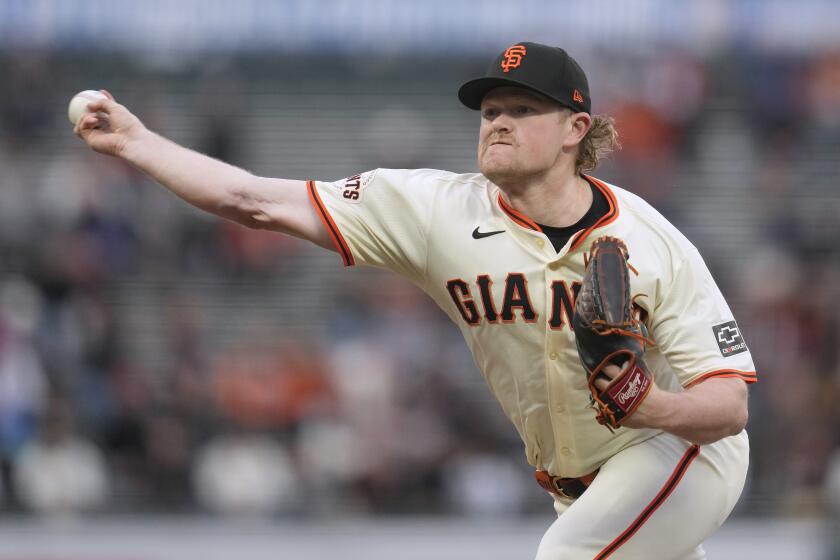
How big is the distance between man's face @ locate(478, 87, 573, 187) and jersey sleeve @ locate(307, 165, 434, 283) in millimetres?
298

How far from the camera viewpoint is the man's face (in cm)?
498

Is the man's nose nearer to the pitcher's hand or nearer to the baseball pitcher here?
the baseball pitcher

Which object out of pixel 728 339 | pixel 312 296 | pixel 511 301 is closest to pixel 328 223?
pixel 511 301

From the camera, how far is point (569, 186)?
204 inches

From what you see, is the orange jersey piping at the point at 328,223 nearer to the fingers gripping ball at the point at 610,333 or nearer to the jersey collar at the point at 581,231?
the jersey collar at the point at 581,231

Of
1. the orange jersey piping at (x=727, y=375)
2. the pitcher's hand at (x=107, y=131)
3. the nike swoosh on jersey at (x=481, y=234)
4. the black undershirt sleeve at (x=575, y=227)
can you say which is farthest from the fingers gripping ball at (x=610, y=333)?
the pitcher's hand at (x=107, y=131)

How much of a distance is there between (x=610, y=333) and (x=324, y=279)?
1068cm

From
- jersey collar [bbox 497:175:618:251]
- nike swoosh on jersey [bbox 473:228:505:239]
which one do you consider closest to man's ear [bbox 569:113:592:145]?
jersey collar [bbox 497:175:618:251]

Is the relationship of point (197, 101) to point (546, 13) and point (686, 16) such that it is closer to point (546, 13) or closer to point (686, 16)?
point (546, 13)

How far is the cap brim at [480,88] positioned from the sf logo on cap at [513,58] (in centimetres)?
5

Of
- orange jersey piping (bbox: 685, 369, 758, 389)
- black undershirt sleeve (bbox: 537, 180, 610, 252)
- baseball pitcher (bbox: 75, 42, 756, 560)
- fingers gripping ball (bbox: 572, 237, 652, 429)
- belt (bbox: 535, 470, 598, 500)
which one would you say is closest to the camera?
fingers gripping ball (bbox: 572, 237, 652, 429)

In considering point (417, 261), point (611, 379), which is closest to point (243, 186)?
point (417, 261)

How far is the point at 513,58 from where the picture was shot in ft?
16.3

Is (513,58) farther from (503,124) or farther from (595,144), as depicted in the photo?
(595,144)
